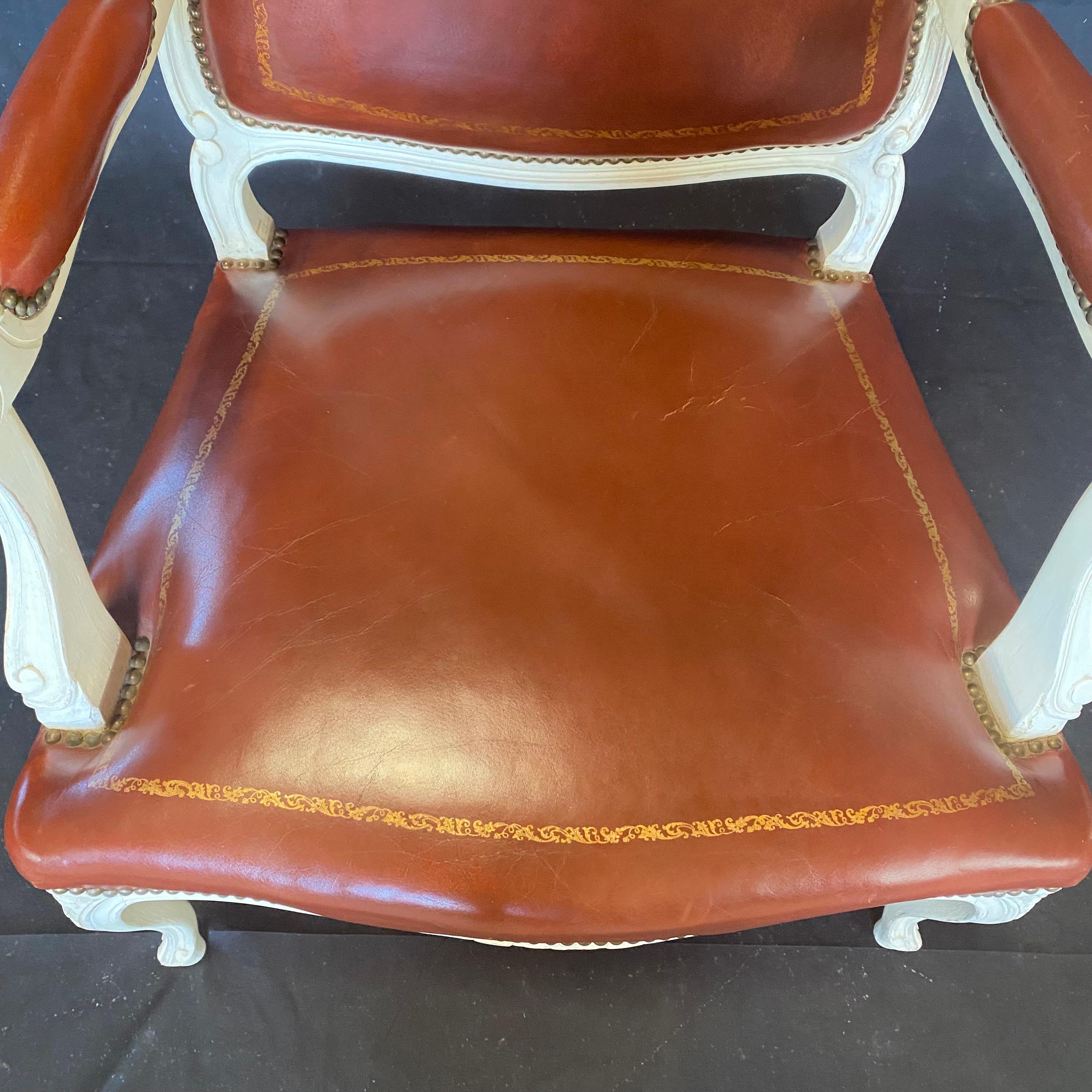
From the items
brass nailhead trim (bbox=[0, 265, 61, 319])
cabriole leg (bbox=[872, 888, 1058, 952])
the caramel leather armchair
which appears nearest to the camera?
brass nailhead trim (bbox=[0, 265, 61, 319])

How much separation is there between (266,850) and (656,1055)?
0.55m

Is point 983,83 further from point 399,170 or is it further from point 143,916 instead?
point 143,916

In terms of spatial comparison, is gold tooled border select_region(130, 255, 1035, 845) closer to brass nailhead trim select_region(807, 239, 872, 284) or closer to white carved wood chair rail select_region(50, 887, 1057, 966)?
white carved wood chair rail select_region(50, 887, 1057, 966)

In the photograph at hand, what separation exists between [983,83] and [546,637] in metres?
0.50

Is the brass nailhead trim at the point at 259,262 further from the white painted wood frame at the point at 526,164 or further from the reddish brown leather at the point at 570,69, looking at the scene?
the reddish brown leather at the point at 570,69

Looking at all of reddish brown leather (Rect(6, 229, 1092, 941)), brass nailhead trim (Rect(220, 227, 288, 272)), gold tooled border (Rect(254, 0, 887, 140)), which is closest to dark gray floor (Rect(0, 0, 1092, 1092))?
reddish brown leather (Rect(6, 229, 1092, 941))

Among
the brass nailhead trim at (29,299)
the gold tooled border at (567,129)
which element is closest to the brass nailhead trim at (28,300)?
the brass nailhead trim at (29,299)

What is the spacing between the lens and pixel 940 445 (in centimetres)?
77

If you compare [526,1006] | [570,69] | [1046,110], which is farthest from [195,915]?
[1046,110]

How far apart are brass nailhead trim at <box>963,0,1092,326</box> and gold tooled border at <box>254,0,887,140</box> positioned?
75 millimetres

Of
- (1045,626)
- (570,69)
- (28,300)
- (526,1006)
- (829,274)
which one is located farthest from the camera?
(526,1006)

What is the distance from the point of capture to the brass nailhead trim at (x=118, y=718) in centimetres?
61

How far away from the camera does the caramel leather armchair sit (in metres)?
0.59

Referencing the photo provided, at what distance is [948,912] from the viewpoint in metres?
0.83
